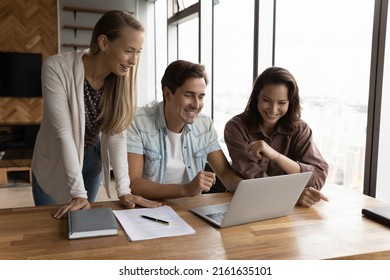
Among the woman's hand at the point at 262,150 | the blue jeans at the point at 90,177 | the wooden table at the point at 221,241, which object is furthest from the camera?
the blue jeans at the point at 90,177

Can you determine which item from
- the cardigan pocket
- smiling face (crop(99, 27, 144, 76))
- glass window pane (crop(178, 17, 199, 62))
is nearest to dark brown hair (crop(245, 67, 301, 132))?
the cardigan pocket

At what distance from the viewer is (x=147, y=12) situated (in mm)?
5961

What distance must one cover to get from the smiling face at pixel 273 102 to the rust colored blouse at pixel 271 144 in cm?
7

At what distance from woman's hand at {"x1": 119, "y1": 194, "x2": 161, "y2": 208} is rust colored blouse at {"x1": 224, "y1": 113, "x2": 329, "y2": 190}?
477 mm

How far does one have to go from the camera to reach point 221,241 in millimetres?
1128

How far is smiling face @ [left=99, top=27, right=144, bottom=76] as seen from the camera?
1.48 m

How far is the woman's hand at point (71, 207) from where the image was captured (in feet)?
4.30

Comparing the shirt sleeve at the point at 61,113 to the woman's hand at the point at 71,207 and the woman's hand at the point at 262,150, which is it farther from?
the woman's hand at the point at 262,150

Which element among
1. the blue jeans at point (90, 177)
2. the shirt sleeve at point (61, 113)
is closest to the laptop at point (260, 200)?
the shirt sleeve at point (61, 113)

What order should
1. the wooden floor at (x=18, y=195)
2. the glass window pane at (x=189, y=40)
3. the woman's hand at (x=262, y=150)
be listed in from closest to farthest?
the woman's hand at (x=262, y=150), the wooden floor at (x=18, y=195), the glass window pane at (x=189, y=40)

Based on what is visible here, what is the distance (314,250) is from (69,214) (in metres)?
0.77

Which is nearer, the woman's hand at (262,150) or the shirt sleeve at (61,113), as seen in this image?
the shirt sleeve at (61,113)

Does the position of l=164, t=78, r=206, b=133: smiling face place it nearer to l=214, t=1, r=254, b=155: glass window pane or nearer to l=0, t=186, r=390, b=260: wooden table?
l=0, t=186, r=390, b=260: wooden table
